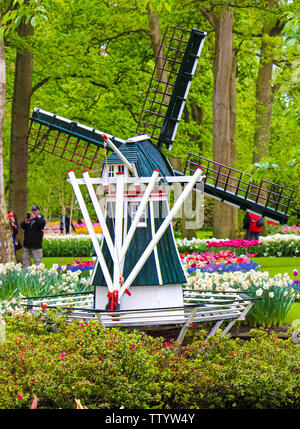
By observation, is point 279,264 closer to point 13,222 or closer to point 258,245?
point 258,245

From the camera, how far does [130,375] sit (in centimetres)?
508

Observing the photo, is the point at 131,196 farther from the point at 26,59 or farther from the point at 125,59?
the point at 125,59

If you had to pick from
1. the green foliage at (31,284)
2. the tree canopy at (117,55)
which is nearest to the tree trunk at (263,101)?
the tree canopy at (117,55)

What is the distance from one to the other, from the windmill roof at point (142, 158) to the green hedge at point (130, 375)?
193cm

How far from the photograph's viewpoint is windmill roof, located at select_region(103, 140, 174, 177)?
697cm

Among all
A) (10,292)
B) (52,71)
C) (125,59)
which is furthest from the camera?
(125,59)

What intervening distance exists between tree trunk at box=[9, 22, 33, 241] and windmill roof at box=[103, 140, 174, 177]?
1022 cm

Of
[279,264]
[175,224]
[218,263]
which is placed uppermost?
[218,263]

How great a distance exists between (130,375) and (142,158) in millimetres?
2734

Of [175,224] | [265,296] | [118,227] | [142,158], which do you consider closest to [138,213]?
[118,227]

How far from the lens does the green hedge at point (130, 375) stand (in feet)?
15.8
